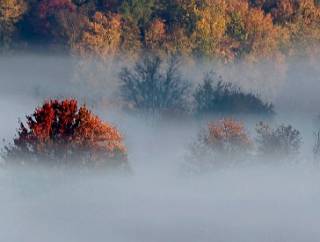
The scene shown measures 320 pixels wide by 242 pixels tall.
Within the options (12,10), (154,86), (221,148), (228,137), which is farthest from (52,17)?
(221,148)

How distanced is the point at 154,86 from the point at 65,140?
45323 mm

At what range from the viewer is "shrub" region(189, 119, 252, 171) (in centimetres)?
7500

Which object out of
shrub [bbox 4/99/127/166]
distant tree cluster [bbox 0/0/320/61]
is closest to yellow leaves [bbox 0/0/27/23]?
distant tree cluster [bbox 0/0/320/61]

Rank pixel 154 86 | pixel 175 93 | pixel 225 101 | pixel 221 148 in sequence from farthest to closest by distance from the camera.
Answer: pixel 154 86 < pixel 175 93 < pixel 225 101 < pixel 221 148

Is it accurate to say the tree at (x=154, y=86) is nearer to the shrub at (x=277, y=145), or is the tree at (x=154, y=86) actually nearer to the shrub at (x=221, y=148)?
the shrub at (x=277, y=145)

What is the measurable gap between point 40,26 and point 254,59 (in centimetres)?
1233

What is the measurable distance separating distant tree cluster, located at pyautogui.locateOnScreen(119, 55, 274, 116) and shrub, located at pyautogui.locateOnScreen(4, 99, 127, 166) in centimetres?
3211

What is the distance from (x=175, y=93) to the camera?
368 feet

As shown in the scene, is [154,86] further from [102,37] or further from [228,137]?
[228,137]

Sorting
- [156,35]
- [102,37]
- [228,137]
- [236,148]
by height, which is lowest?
[236,148]

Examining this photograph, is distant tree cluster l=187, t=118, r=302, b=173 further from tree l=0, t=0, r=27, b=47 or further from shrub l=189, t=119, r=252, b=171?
tree l=0, t=0, r=27, b=47

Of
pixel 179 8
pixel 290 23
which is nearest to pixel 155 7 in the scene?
pixel 179 8

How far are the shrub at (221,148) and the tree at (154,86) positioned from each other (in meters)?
29.7

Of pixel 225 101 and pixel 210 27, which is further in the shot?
pixel 210 27
